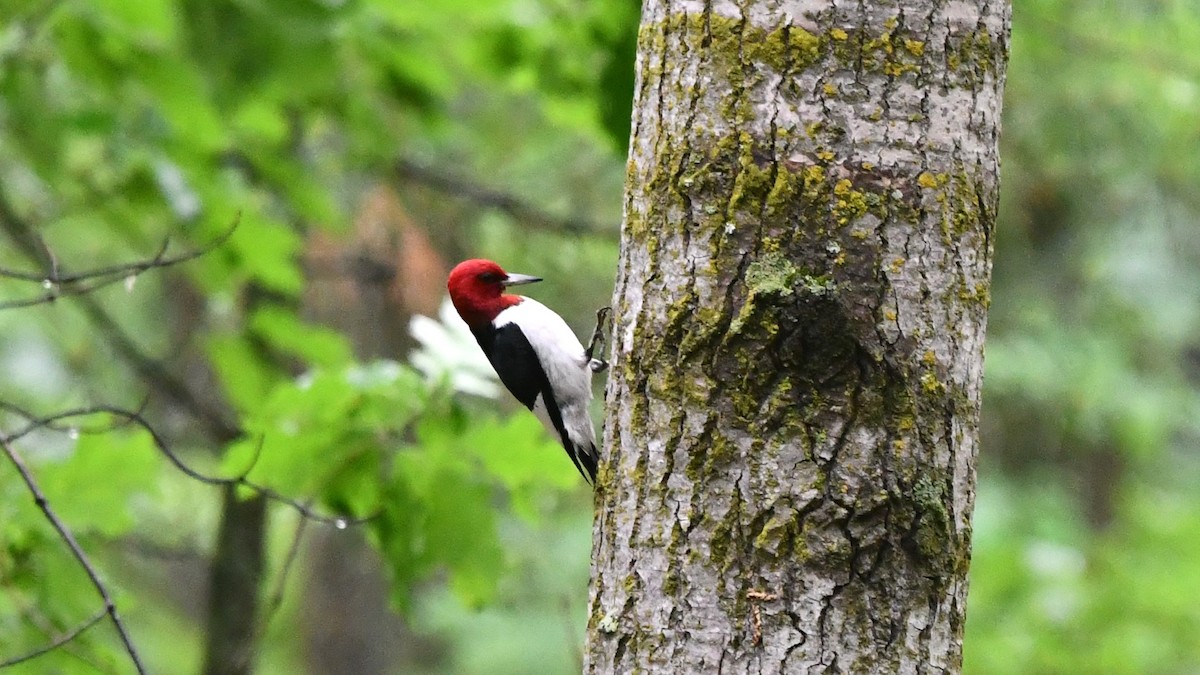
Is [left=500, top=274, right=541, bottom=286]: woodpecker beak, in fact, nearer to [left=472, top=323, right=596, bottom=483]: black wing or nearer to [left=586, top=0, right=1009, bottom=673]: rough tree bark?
[left=472, top=323, right=596, bottom=483]: black wing

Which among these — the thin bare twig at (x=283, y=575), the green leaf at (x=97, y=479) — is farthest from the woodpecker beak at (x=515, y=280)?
the green leaf at (x=97, y=479)

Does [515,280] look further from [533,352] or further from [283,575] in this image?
[283,575]

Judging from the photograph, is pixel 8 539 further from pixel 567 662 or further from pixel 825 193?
pixel 567 662

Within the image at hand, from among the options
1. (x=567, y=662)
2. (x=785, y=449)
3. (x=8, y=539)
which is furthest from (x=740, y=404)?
(x=567, y=662)

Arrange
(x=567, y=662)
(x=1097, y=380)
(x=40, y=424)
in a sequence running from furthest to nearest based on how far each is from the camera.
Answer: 1. (x=567, y=662)
2. (x=1097, y=380)
3. (x=40, y=424)

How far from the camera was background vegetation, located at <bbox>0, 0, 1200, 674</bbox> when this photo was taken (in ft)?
10.4

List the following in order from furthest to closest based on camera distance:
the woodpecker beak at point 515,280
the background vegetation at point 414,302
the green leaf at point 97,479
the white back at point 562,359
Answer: the white back at point 562,359
the woodpecker beak at point 515,280
the background vegetation at point 414,302
the green leaf at point 97,479

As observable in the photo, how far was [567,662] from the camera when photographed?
987cm

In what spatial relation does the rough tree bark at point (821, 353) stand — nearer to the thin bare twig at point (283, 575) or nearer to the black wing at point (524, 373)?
the thin bare twig at point (283, 575)

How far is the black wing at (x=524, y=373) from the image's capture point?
3.86 meters

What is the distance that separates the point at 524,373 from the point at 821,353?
2080 mm

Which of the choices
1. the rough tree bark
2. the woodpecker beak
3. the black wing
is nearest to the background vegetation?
the black wing

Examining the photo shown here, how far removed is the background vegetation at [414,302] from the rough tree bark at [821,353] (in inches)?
35.9

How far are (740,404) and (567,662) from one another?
8.37m
